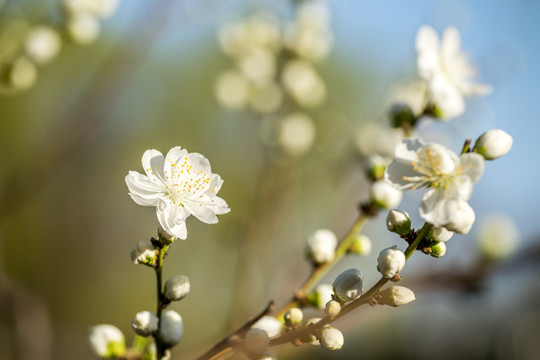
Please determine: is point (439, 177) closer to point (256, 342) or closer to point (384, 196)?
point (384, 196)

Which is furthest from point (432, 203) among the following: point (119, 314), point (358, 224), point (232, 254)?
point (119, 314)

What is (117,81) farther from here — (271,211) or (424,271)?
(424,271)

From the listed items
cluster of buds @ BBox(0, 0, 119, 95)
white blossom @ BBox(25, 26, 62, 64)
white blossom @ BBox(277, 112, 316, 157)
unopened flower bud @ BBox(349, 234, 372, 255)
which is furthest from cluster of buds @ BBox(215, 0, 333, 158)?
unopened flower bud @ BBox(349, 234, 372, 255)

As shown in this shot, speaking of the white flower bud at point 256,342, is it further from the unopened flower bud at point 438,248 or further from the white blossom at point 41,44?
the white blossom at point 41,44

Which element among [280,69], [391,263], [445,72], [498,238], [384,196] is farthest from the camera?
[280,69]

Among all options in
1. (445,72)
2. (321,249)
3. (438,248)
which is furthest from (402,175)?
(445,72)

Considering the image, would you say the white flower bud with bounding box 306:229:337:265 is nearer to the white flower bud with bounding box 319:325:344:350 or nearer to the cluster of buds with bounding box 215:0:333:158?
the white flower bud with bounding box 319:325:344:350
